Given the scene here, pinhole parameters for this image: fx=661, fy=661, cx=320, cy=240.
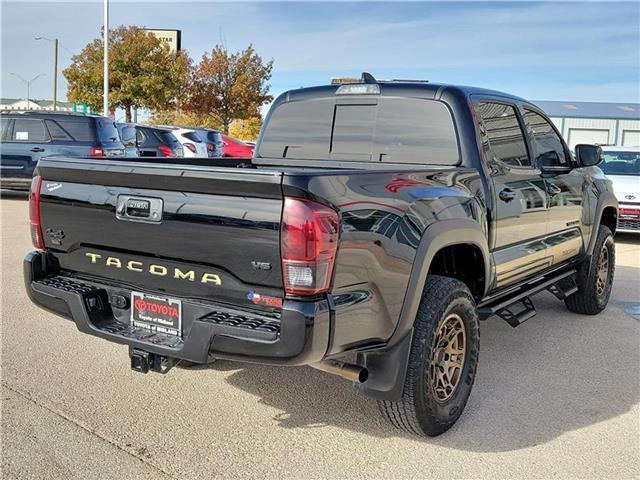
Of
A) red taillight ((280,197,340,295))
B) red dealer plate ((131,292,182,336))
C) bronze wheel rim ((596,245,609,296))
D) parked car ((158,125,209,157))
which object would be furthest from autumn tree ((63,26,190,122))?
red taillight ((280,197,340,295))

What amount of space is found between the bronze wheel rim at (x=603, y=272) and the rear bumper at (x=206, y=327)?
14.3ft

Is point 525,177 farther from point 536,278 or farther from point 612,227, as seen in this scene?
point 612,227

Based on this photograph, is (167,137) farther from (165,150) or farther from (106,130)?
(106,130)

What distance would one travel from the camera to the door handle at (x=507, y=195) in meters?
4.28

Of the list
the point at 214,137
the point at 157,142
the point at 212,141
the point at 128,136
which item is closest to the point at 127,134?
the point at 128,136

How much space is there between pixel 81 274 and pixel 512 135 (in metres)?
3.05

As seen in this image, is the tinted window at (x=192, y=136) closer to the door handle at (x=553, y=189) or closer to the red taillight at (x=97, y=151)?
the red taillight at (x=97, y=151)

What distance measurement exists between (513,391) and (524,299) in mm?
875

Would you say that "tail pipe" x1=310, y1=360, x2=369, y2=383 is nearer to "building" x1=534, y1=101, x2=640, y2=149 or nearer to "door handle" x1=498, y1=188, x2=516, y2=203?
"door handle" x1=498, y1=188, x2=516, y2=203

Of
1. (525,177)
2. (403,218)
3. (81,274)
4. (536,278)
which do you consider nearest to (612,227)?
(536,278)

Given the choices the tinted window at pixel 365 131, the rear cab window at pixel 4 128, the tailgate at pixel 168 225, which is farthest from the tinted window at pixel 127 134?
the tailgate at pixel 168 225

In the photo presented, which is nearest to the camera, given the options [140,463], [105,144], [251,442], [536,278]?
[140,463]

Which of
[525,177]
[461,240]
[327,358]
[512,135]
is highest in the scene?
[512,135]

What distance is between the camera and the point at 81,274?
359 cm
